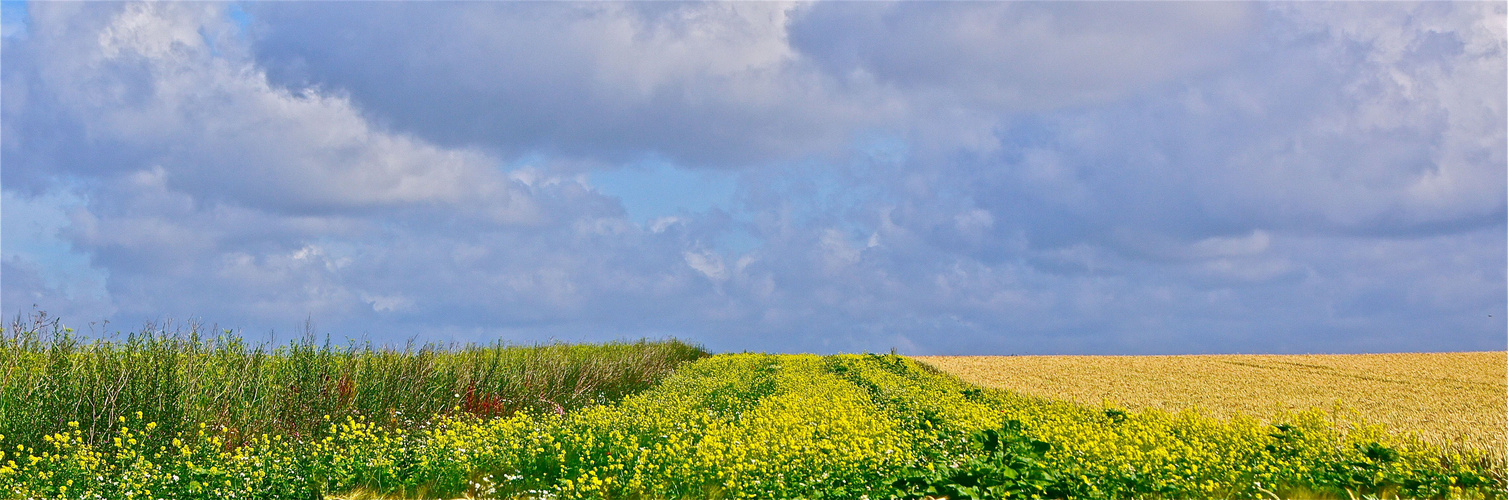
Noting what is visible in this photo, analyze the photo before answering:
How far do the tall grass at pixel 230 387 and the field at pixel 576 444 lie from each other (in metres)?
0.03

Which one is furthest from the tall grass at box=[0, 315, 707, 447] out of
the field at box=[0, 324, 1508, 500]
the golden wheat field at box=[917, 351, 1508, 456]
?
the golden wheat field at box=[917, 351, 1508, 456]

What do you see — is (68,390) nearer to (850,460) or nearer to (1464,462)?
(850,460)

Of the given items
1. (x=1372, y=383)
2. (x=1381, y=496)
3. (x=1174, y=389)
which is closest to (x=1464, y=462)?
(x=1381, y=496)

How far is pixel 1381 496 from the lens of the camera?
25.1 ft

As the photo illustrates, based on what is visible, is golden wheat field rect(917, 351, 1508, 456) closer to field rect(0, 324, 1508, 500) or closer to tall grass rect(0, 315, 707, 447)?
field rect(0, 324, 1508, 500)

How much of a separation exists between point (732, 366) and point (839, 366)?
304 cm

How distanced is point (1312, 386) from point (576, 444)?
1264cm

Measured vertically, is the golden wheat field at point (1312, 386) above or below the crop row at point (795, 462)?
above

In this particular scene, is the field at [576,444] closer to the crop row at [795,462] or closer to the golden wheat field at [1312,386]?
the crop row at [795,462]

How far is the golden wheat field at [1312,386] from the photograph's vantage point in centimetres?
1078


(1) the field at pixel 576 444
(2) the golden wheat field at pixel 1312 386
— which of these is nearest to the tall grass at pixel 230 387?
(1) the field at pixel 576 444

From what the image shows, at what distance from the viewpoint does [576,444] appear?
373 inches

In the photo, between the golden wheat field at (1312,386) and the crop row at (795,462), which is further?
the golden wheat field at (1312,386)

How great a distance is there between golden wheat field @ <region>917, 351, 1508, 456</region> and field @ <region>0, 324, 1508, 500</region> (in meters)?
0.98
